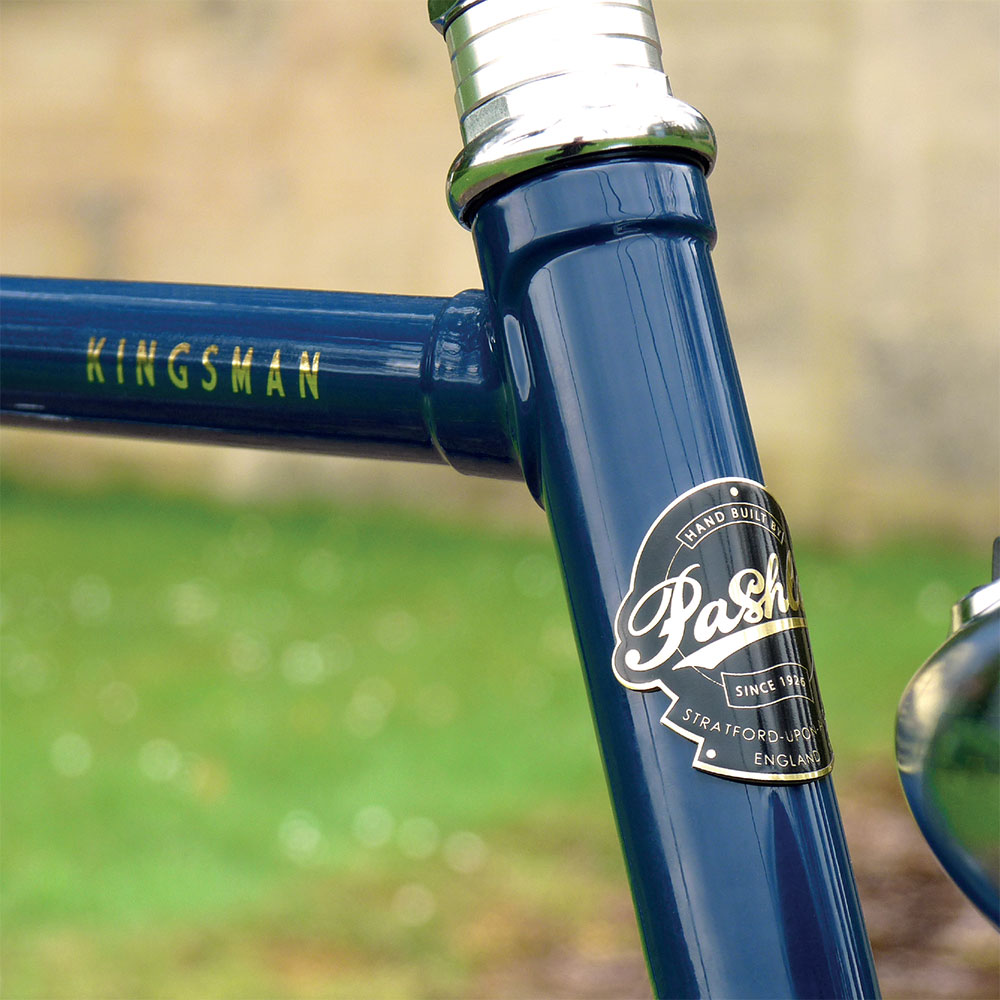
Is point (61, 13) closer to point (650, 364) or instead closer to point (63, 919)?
point (63, 919)

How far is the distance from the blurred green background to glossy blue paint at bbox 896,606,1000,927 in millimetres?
1956

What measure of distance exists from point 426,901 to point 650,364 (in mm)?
2096

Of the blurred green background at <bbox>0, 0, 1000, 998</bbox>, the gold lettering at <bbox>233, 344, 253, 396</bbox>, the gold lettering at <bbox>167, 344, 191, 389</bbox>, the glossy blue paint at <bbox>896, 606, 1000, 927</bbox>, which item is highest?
the blurred green background at <bbox>0, 0, 1000, 998</bbox>

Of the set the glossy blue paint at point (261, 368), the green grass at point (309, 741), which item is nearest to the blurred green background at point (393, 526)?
the green grass at point (309, 741)

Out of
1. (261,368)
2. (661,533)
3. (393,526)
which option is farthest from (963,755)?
(393,526)

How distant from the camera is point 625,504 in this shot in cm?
37

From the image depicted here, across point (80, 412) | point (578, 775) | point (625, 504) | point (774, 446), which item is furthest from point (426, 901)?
point (774, 446)

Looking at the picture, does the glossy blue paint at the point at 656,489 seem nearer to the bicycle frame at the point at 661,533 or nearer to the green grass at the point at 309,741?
the bicycle frame at the point at 661,533

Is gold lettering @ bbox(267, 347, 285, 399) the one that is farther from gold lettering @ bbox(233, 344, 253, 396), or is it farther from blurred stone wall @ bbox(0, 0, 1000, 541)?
blurred stone wall @ bbox(0, 0, 1000, 541)

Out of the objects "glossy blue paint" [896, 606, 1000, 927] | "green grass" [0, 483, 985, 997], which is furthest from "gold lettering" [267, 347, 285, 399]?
"green grass" [0, 483, 985, 997]

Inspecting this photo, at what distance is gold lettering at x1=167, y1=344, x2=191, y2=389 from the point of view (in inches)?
20.5

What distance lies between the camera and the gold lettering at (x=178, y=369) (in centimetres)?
52

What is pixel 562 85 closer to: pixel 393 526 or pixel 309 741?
pixel 309 741

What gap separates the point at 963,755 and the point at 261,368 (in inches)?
12.8
